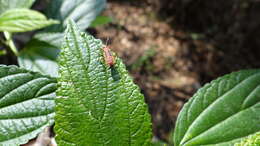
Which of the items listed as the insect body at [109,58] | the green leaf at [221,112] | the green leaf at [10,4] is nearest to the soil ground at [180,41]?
the green leaf at [10,4]

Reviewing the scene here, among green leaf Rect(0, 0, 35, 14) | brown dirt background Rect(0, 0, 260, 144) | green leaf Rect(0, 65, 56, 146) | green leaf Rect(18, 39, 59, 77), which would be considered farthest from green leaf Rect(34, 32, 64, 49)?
brown dirt background Rect(0, 0, 260, 144)

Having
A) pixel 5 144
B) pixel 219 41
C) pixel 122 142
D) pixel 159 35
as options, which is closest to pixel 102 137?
pixel 122 142

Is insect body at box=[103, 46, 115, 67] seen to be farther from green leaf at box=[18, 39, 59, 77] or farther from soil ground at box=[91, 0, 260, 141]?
soil ground at box=[91, 0, 260, 141]

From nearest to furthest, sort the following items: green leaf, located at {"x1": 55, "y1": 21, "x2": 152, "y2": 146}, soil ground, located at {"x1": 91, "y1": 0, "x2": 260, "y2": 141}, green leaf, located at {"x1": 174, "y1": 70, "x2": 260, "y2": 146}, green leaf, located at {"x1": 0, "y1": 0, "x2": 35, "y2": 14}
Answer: green leaf, located at {"x1": 55, "y1": 21, "x2": 152, "y2": 146} → green leaf, located at {"x1": 174, "y1": 70, "x2": 260, "y2": 146} → green leaf, located at {"x1": 0, "y1": 0, "x2": 35, "y2": 14} → soil ground, located at {"x1": 91, "y1": 0, "x2": 260, "y2": 141}

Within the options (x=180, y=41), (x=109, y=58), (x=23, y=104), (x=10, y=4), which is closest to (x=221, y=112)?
(x=109, y=58)

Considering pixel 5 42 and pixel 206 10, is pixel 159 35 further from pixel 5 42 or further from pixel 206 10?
pixel 5 42

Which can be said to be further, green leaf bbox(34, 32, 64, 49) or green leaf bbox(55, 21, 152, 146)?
green leaf bbox(34, 32, 64, 49)

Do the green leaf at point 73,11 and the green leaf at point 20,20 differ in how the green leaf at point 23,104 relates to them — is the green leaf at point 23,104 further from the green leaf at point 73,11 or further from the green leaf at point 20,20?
the green leaf at point 73,11
